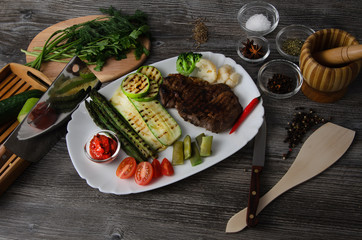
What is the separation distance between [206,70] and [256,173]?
4.21ft

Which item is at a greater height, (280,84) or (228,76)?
(228,76)

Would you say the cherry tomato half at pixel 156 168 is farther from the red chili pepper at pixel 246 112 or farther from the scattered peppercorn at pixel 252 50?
the scattered peppercorn at pixel 252 50

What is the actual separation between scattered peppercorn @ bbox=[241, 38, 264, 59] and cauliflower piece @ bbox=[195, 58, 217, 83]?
0.49m

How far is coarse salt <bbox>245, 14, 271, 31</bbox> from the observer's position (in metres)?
4.38

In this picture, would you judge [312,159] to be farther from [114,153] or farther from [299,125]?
[114,153]

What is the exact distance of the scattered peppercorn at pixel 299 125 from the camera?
12.3ft

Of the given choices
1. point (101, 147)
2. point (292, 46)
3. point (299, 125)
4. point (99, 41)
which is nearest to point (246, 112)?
point (299, 125)

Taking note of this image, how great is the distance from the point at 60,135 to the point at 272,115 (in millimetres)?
2381

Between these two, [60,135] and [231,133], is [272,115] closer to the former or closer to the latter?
[231,133]

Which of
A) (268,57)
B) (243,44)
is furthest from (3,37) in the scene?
(268,57)

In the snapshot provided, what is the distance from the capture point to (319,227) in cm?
334

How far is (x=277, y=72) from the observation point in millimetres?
4164

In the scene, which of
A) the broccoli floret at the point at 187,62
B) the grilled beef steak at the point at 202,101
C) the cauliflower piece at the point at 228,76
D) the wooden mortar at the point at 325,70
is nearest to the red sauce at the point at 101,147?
the grilled beef steak at the point at 202,101

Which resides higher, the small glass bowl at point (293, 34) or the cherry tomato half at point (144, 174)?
the small glass bowl at point (293, 34)
